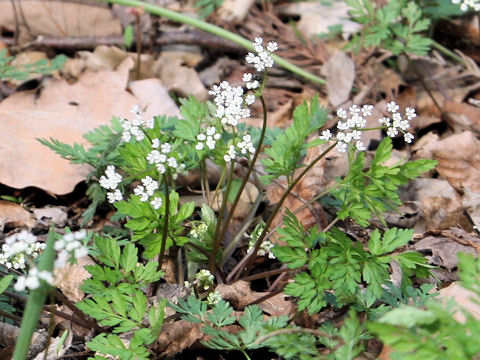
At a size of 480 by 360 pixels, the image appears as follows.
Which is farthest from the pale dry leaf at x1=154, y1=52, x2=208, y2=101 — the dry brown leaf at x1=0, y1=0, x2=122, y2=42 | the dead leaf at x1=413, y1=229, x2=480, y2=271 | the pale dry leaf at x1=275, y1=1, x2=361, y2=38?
the dead leaf at x1=413, y1=229, x2=480, y2=271

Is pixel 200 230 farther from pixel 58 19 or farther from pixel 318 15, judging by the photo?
pixel 318 15

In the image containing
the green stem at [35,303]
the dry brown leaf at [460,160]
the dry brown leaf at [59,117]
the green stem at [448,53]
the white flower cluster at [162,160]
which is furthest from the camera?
the green stem at [448,53]

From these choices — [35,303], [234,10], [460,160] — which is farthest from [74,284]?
[234,10]

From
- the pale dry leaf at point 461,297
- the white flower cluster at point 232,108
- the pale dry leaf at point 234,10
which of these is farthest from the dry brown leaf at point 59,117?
the pale dry leaf at point 461,297

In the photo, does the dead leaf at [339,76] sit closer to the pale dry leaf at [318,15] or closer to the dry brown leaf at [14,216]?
the pale dry leaf at [318,15]

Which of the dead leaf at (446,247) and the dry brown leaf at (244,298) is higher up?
the dead leaf at (446,247)

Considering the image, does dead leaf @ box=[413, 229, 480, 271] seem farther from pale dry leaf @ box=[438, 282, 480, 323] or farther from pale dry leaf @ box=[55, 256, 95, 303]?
pale dry leaf @ box=[55, 256, 95, 303]

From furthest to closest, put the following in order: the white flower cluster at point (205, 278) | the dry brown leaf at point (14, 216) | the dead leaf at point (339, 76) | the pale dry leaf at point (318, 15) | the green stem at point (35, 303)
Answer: the pale dry leaf at point (318, 15) → the dead leaf at point (339, 76) → the dry brown leaf at point (14, 216) → the white flower cluster at point (205, 278) → the green stem at point (35, 303)
